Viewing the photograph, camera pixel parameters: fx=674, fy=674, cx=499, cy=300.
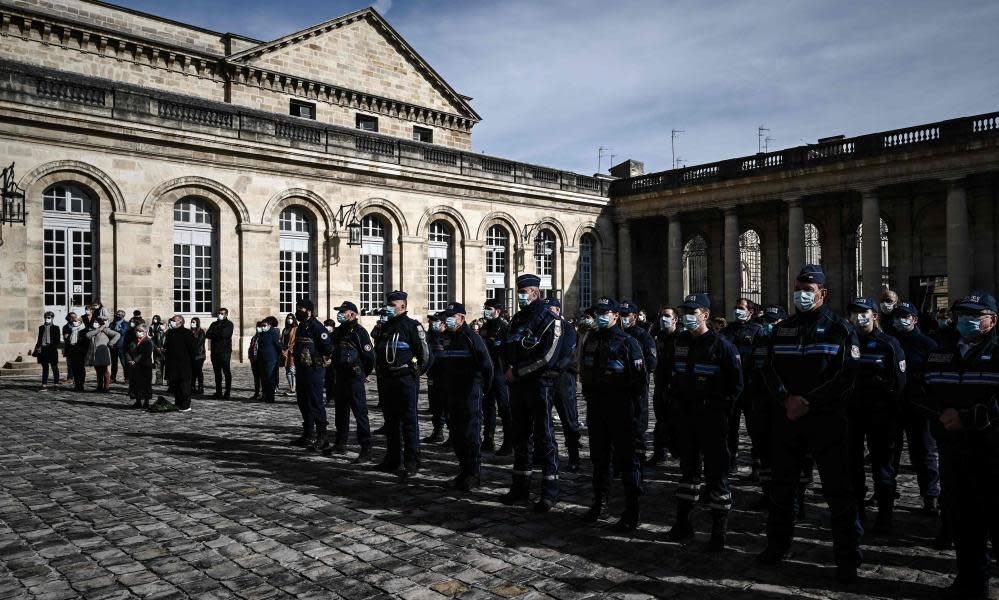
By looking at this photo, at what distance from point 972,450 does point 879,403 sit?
169 cm

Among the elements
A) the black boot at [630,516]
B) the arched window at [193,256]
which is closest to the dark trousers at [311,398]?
the black boot at [630,516]

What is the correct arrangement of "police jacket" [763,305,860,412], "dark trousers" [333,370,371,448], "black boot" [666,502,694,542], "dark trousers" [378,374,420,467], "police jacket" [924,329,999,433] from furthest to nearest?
"dark trousers" [333,370,371,448] → "dark trousers" [378,374,420,467] → "black boot" [666,502,694,542] → "police jacket" [763,305,860,412] → "police jacket" [924,329,999,433]

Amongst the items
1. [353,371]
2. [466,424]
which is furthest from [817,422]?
[353,371]

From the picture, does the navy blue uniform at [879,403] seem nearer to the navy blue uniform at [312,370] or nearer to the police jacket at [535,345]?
the police jacket at [535,345]

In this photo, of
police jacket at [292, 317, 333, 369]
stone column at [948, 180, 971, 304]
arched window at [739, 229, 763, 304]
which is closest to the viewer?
police jacket at [292, 317, 333, 369]

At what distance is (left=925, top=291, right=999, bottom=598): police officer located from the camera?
4.17m

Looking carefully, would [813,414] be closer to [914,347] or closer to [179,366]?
[914,347]

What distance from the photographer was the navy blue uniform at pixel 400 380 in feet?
24.4

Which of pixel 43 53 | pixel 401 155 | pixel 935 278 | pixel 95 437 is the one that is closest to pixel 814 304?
pixel 95 437

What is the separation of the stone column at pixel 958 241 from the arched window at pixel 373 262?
752 inches

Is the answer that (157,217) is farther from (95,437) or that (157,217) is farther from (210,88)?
(95,437)

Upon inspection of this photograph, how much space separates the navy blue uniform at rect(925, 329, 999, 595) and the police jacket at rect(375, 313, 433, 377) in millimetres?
4941

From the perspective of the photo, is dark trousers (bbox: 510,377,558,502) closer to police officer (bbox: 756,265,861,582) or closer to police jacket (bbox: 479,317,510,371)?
police officer (bbox: 756,265,861,582)

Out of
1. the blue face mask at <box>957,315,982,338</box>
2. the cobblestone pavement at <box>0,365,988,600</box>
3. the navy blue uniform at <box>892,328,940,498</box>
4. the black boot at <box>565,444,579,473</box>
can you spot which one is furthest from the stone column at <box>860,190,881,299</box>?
the blue face mask at <box>957,315,982,338</box>
